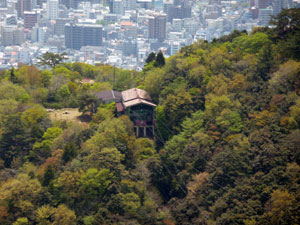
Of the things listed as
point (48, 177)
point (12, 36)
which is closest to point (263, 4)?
point (12, 36)

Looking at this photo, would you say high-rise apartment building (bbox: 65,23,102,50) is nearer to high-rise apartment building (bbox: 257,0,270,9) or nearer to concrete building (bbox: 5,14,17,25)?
concrete building (bbox: 5,14,17,25)

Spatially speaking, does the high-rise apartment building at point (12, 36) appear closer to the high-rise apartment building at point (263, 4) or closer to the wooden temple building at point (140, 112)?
the high-rise apartment building at point (263, 4)

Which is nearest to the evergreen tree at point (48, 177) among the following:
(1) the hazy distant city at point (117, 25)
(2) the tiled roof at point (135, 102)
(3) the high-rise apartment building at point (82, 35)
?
(2) the tiled roof at point (135, 102)

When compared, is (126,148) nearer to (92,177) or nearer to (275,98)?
(92,177)

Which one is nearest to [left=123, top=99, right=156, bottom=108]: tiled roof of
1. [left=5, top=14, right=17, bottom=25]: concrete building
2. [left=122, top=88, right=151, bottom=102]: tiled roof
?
[left=122, top=88, right=151, bottom=102]: tiled roof

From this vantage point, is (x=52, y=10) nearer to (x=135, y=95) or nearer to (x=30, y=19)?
(x=30, y=19)

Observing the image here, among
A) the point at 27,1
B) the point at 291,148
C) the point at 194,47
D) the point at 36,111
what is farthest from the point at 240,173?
the point at 27,1
